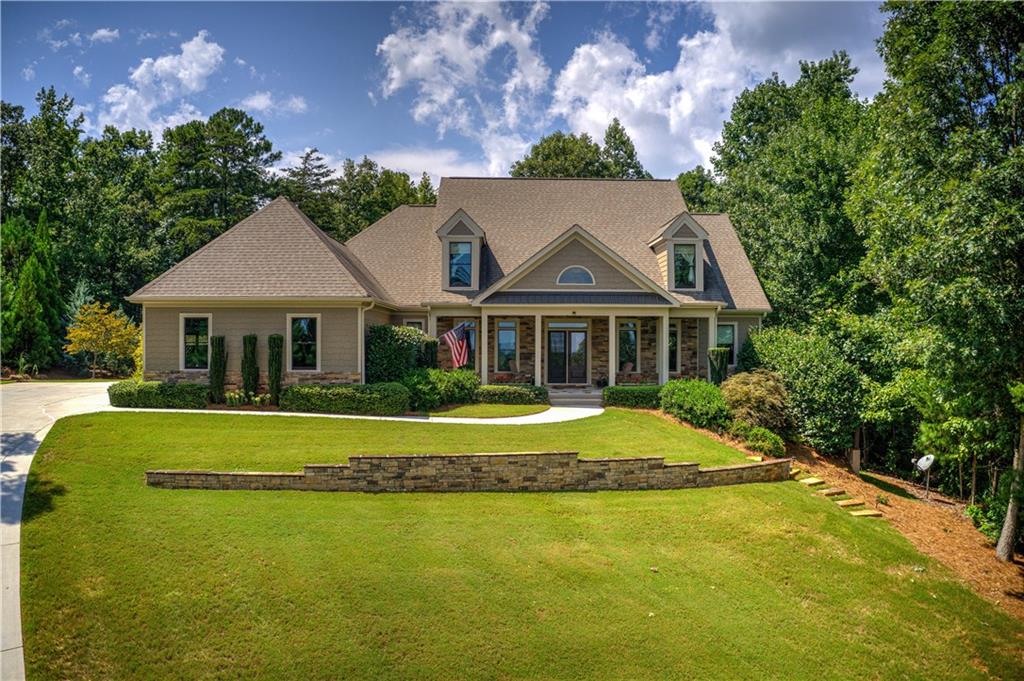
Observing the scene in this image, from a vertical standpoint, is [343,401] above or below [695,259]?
below

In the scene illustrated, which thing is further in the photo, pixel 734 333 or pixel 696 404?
pixel 734 333

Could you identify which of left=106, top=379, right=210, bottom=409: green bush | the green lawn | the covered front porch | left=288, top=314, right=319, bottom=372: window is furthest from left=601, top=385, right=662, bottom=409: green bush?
left=106, top=379, right=210, bottom=409: green bush

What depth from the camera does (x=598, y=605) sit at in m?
7.39

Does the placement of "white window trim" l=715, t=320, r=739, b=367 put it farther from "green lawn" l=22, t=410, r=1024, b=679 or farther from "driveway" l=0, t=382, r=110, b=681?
"driveway" l=0, t=382, r=110, b=681

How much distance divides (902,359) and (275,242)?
58.0ft

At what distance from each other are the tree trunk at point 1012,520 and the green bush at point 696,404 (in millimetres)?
5628

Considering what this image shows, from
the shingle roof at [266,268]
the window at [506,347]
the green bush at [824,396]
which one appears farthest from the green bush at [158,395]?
the green bush at [824,396]

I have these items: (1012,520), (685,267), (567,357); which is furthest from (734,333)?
(1012,520)

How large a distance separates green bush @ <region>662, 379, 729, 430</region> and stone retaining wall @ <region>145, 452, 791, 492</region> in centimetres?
339

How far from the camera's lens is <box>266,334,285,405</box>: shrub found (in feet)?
54.2

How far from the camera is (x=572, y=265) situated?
21.0m

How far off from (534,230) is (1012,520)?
17.8 metres

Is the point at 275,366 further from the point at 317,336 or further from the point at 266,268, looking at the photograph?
the point at 266,268

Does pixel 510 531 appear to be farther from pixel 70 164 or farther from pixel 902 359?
pixel 70 164
